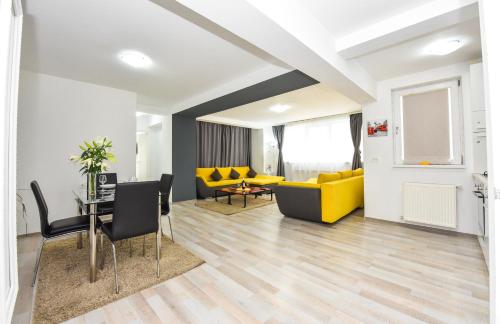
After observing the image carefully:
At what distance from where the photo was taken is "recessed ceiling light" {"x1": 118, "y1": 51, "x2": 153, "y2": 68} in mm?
2906

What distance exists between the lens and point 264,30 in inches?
68.9

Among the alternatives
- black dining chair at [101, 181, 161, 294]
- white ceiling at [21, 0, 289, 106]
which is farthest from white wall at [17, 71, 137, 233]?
black dining chair at [101, 181, 161, 294]

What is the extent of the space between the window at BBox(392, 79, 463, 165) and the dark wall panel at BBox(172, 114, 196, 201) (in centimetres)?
480

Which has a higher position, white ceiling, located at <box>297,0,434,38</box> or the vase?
white ceiling, located at <box>297,0,434,38</box>

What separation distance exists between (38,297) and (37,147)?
2.74 metres

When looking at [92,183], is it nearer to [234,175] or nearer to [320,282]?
[320,282]

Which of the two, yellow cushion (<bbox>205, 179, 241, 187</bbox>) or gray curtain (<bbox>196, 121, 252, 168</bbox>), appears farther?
gray curtain (<bbox>196, 121, 252, 168</bbox>)

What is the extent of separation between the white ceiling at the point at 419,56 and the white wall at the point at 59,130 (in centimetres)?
443

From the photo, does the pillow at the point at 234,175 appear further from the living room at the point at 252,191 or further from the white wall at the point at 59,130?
the white wall at the point at 59,130

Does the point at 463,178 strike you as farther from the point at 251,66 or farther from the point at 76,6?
the point at 76,6

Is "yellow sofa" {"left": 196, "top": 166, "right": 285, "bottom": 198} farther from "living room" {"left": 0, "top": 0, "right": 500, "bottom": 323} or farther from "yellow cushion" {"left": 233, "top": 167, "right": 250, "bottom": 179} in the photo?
"living room" {"left": 0, "top": 0, "right": 500, "bottom": 323}

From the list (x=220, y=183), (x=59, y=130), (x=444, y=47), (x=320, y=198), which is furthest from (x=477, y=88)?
(x=59, y=130)

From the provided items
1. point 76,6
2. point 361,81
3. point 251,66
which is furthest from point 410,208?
point 76,6

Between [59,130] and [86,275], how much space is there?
2.80m
